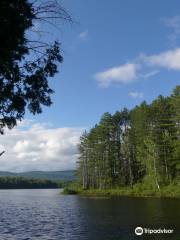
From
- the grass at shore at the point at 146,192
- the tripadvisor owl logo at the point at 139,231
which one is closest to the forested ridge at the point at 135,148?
the grass at shore at the point at 146,192

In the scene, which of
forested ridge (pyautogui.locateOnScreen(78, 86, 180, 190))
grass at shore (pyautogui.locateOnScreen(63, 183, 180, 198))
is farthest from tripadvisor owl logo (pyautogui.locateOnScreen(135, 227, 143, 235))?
forested ridge (pyautogui.locateOnScreen(78, 86, 180, 190))

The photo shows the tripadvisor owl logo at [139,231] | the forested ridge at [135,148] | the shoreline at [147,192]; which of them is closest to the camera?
the tripadvisor owl logo at [139,231]

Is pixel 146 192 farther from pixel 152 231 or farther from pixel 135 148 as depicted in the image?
pixel 152 231

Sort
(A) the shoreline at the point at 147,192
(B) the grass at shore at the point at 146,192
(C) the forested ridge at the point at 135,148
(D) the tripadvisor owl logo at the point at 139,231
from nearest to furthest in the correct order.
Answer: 1. (D) the tripadvisor owl logo at the point at 139,231
2. (A) the shoreline at the point at 147,192
3. (B) the grass at shore at the point at 146,192
4. (C) the forested ridge at the point at 135,148

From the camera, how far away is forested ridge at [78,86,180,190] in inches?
2938

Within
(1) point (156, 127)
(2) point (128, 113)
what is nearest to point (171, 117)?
(1) point (156, 127)

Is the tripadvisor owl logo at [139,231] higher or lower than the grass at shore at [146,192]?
lower

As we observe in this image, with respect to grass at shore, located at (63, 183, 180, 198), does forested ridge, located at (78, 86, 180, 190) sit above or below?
above

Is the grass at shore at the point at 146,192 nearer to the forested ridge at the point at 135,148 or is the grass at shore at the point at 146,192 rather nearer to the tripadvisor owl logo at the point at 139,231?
the forested ridge at the point at 135,148

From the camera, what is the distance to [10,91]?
1502cm

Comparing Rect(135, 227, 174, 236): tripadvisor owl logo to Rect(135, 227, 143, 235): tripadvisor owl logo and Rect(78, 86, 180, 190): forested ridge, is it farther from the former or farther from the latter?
Rect(78, 86, 180, 190): forested ridge

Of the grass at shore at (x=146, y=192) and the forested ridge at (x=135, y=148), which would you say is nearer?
the grass at shore at (x=146, y=192)

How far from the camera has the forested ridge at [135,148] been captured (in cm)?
7462

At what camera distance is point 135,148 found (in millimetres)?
93562
